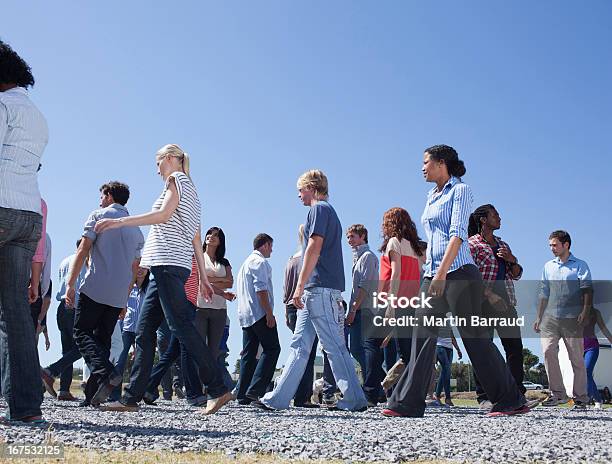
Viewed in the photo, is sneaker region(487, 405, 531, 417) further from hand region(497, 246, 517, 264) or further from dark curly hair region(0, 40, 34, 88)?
dark curly hair region(0, 40, 34, 88)

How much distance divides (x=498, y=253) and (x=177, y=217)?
3878 mm

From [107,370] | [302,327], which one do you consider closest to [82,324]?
[107,370]

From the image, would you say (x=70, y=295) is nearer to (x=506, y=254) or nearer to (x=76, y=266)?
(x=76, y=266)

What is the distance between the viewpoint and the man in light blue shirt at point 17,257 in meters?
4.58

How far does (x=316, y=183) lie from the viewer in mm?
7637

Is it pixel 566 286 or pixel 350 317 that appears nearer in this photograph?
pixel 350 317

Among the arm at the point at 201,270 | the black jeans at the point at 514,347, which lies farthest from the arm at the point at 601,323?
the arm at the point at 201,270

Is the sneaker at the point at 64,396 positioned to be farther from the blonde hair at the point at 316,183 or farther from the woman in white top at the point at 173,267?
the blonde hair at the point at 316,183

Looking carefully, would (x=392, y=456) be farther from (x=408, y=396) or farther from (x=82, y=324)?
(x=82, y=324)

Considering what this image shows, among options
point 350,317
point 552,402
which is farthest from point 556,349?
point 350,317

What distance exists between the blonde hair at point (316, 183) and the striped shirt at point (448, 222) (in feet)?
4.40

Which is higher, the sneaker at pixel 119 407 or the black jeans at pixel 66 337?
the black jeans at pixel 66 337

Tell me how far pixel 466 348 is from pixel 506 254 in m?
2.40

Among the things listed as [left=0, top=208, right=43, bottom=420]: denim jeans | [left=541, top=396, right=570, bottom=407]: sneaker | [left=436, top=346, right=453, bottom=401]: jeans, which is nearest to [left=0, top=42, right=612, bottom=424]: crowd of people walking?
[left=0, top=208, right=43, bottom=420]: denim jeans
